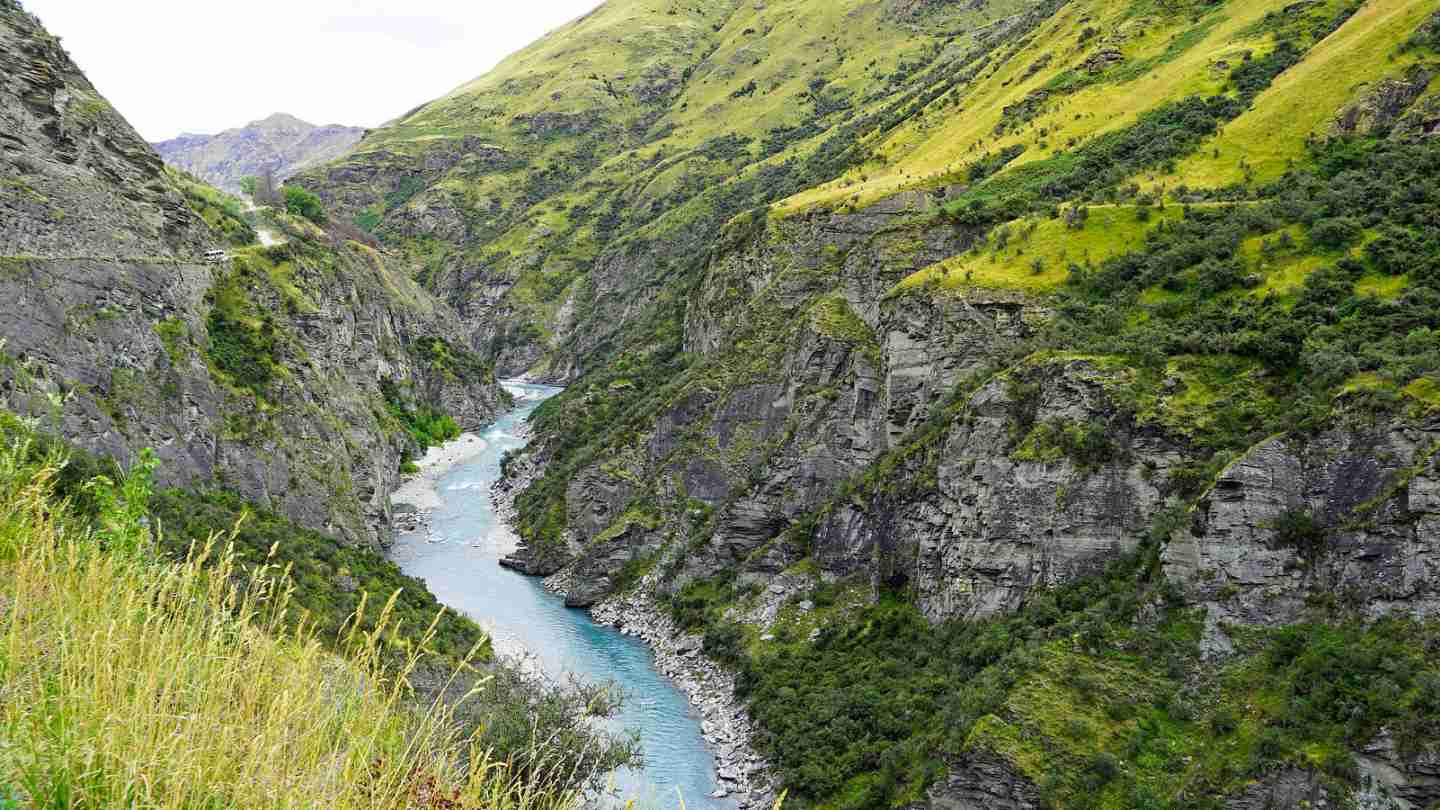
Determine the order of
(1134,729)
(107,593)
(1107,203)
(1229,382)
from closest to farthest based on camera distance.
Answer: (107,593)
(1134,729)
(1229,382)
(1107,203)

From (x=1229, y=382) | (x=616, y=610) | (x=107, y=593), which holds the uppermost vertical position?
(x=107, y=593)

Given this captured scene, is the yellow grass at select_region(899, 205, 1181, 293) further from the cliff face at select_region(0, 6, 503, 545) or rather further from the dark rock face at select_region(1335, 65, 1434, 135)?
the cliff face at select_region(0, 6, 503, 545)

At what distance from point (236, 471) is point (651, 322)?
5586 cm

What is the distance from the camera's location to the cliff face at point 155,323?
43.7 m

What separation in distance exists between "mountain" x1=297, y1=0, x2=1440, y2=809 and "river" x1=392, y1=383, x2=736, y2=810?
3.20m

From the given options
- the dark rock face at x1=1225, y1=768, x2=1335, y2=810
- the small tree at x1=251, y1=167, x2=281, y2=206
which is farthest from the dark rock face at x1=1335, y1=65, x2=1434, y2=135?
the small tree at x1=251, y1=167, x2=281, y2=206

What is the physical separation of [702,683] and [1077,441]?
23.4m

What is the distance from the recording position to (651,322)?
334ft

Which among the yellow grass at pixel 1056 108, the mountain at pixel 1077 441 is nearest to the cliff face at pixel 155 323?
the mountain at pixel 1077 441

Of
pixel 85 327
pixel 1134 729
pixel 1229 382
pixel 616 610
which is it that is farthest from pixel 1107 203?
pixel 85 327

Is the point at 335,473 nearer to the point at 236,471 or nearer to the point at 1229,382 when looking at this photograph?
the point at 236,471

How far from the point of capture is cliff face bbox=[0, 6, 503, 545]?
43688 mm

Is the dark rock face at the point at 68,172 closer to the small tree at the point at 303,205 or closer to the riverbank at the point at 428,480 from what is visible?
the riverbank at the point at 428,480

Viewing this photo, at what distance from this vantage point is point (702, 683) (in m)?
47.4
